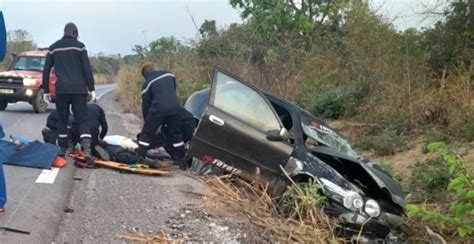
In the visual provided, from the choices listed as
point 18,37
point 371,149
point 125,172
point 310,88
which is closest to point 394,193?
point 125,172

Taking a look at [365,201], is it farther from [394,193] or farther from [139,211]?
[139,211]

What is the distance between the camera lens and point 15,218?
4934mm

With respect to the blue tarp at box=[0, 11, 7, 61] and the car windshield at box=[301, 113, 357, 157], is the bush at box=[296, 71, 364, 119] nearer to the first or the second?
the car windshield at box=[301, 113, 357, 157]

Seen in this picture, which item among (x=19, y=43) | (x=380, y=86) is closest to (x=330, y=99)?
(x=380, y=86)

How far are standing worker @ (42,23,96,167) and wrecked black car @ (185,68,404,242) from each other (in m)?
2.20

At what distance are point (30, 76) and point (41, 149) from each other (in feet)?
29.6

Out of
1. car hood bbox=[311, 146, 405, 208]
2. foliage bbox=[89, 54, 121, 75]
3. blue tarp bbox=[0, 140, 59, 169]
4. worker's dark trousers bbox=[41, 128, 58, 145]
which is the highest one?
car hood bbox=[311, 146, 405, 208]

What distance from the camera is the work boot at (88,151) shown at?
7320 millimetres

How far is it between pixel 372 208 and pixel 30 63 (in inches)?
536

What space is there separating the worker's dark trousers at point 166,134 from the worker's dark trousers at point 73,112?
78cm

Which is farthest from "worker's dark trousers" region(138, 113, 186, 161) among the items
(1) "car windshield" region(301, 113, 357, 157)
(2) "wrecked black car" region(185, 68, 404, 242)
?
(1) "car windshield" region(301, 113, 357, 157)

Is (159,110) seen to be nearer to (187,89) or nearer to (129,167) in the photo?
(129,167)

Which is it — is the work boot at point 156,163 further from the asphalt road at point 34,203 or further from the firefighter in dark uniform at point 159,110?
the asphalt road at point 34,203

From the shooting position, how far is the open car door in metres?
6.11
